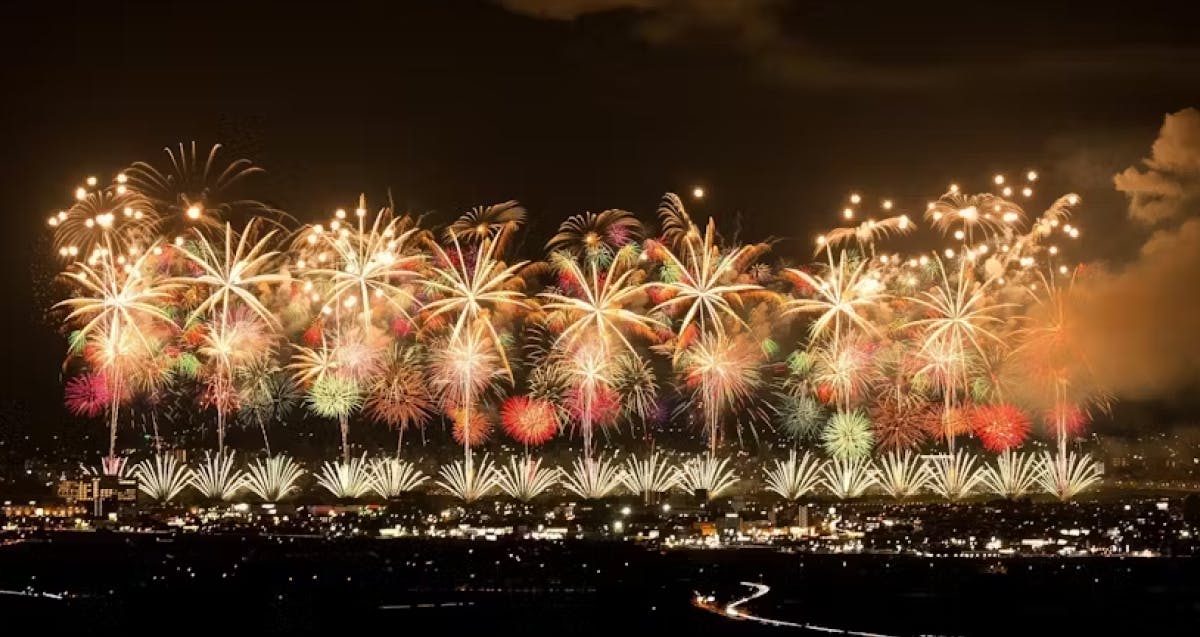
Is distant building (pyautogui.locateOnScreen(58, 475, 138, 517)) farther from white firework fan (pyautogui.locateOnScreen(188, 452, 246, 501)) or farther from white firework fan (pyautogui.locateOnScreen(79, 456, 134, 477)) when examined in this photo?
white firework fan (pyautogui.locateOnScreen(188, 452, 246, 501))

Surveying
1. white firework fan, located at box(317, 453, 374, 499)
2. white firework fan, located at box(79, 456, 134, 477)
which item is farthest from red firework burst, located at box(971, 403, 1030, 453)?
white firework fan, located at box(79, 456, 134, 477)

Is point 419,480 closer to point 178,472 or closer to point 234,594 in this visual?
point 178,472

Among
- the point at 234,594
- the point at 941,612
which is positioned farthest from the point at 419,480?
the point at 941,612

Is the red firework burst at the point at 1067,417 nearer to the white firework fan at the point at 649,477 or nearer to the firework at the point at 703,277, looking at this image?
the firework at the point at 703,277

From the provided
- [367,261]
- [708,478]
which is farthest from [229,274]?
[708,478]

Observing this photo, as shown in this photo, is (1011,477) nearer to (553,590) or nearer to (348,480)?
(348,480)
